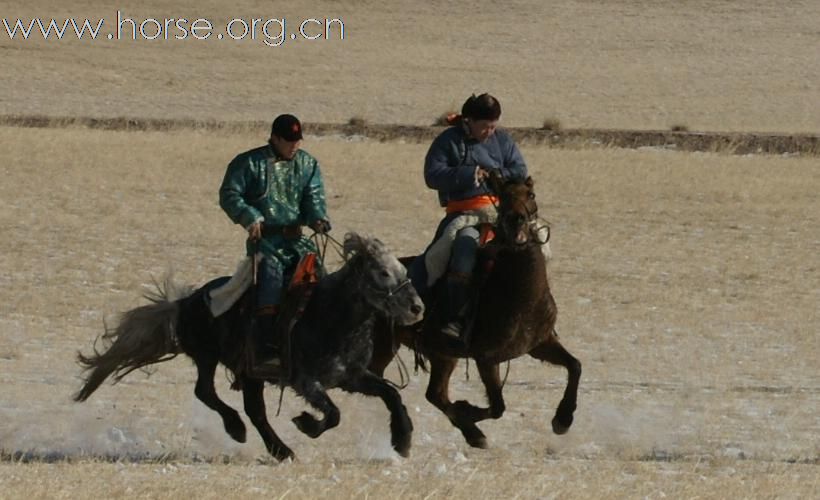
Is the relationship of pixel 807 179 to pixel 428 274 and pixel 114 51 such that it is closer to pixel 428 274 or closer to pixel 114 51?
pixel 428 274

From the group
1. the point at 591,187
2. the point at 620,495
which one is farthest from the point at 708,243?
the point at 620,495

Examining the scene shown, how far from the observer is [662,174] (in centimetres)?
2995

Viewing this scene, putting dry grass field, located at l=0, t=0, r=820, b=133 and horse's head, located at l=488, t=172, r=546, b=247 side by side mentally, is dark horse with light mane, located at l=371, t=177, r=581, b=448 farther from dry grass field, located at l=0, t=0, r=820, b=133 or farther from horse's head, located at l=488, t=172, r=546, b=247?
dry grass field, located at l=0, t=0, r=820, b=133

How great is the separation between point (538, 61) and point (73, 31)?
16.0 m

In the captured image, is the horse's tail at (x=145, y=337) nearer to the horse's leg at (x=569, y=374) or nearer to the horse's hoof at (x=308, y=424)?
the horse's hoof at (x=308, y=424)

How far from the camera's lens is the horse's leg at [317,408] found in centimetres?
932

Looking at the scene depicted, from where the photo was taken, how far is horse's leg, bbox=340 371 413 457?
9242mm

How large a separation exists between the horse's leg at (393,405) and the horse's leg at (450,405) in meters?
1.24

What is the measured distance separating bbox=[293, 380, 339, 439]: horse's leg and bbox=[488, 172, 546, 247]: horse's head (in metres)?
1.32

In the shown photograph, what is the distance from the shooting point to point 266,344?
31.7 feet

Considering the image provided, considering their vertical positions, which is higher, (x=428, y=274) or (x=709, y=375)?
(x=428, y=274)

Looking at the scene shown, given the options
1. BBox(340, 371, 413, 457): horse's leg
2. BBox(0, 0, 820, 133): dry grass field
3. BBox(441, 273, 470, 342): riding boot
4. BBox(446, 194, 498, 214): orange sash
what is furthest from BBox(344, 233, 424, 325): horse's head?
BBox(0, 0, 820, 133): dry grass field

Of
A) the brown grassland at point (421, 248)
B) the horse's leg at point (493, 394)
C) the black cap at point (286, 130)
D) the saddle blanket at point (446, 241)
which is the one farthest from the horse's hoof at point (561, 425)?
the black cap at point (286, 130)

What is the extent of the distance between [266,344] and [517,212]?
59.6 inches
